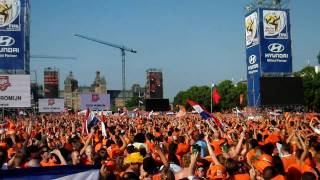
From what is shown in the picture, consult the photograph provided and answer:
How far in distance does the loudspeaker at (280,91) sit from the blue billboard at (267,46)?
518 centimetres

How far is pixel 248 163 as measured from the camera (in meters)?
8.45

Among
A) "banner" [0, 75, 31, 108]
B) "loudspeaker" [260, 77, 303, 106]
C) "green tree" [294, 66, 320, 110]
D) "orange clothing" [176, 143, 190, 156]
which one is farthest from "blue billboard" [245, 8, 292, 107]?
"orange clothing" [176, 143, 190, 156]

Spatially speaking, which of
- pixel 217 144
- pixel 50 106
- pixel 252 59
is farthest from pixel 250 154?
pixel 252 59

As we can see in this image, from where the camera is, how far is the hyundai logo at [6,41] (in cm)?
3100

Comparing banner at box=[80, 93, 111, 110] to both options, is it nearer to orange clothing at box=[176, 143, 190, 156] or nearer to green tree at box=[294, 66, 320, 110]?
orange clothing at box=[176, 143, 190, 156]

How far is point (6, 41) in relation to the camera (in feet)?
102

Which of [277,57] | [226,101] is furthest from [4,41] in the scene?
[226,101]

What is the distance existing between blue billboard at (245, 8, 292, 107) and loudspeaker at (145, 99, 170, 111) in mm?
7918

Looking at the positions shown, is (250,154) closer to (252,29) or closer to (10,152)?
(10,152)

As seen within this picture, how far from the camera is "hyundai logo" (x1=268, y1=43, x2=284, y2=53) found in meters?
43.7

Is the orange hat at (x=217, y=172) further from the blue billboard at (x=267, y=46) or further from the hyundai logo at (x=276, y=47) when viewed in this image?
the hyundai logo at (x=276, y=47)

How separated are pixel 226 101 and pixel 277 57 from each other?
6623cm

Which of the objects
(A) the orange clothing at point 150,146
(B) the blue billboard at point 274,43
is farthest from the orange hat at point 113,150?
(B) the blue billboard at point 274,43

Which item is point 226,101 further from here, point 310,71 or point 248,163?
point 248,163
